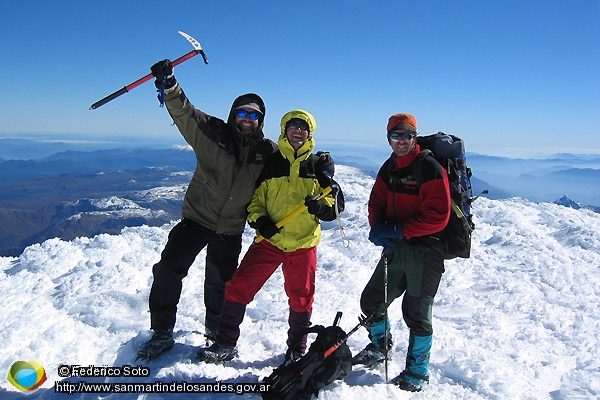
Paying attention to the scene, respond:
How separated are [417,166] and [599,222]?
1202cm

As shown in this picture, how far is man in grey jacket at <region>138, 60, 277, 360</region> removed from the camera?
4.73 metres

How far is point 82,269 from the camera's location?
788cm

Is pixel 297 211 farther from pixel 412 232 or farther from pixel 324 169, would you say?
pixel 412 232

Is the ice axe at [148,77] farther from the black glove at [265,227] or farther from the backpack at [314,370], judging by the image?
the backpack at [314,370]

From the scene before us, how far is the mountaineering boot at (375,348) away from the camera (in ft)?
16.5

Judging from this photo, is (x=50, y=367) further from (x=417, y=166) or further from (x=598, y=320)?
(x=598, y=320)

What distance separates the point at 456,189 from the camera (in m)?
4.53

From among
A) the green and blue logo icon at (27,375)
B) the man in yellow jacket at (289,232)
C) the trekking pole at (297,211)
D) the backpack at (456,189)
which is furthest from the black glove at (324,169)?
the green and blue logo icon at (27,375)

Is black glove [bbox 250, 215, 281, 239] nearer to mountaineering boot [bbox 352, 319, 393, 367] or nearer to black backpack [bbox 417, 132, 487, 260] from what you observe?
mountaineering boot [bbox 352, 319, 393, 367]

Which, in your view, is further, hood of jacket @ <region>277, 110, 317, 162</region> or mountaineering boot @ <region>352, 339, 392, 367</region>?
mountaineering boot @ <region>352, 339, 392, 367</region>

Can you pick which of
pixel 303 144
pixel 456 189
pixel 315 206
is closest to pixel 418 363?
pixel 456 189

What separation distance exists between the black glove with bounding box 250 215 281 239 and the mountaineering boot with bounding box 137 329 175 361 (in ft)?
5.95

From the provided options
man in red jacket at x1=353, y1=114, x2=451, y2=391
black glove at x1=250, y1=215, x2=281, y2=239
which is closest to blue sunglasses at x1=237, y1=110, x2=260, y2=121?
black glove at x1=250, y1=215, x2=281, y2=239

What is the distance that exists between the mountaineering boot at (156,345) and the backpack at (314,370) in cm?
139
